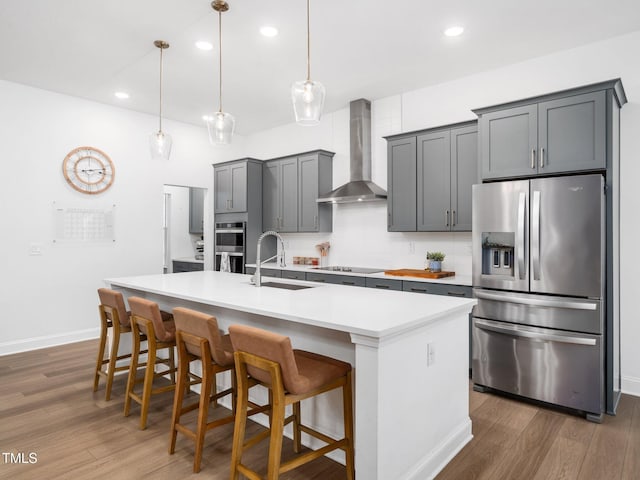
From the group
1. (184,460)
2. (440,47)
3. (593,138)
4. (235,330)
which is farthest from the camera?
(440,47)

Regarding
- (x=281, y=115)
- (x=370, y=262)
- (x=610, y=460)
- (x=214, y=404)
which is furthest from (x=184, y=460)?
(x=281, y=115)

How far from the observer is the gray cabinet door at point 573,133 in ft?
9.58

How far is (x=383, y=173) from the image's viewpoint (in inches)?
197

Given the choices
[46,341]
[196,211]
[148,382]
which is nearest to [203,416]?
[148,382]

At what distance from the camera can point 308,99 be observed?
2482 millimetres

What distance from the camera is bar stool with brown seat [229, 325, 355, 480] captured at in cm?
180

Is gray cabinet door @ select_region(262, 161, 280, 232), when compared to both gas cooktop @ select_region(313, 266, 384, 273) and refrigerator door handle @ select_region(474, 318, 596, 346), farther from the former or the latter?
refrigerator door handle @ select_region(474, 318, 596, 346)

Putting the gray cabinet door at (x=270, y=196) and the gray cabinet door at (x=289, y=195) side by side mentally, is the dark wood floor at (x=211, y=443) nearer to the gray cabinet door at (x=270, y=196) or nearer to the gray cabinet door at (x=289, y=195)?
the gray cabinet door at (x=289, y=195)

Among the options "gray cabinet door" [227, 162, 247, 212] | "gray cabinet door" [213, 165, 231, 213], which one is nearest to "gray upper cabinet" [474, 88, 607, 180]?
"gray cabinet door" [227, 162, 247, 212]

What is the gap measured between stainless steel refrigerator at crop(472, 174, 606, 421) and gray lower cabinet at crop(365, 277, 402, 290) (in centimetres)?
87

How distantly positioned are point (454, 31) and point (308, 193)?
2.71 metres

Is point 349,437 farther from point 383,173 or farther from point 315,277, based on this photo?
point 383,173

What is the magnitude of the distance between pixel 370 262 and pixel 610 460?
10.3ft

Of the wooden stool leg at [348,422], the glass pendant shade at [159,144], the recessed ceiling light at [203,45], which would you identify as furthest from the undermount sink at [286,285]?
the recessed ceiling light at [203,45]
